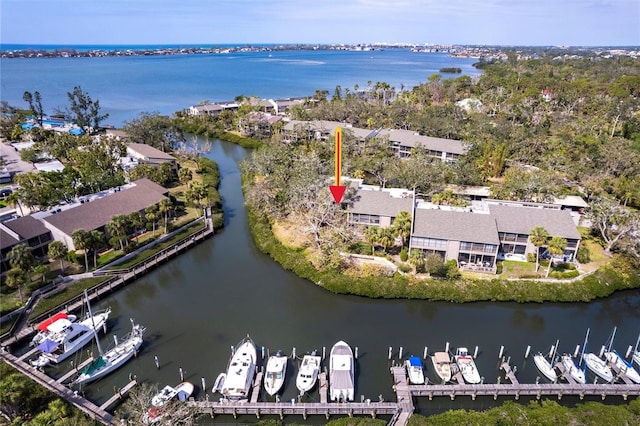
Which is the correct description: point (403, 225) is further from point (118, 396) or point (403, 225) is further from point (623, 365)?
point (118, 396)

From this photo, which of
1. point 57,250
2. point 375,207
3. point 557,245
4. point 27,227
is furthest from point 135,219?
point 557,245

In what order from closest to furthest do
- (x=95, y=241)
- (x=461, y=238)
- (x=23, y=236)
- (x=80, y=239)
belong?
(x=80, y=239) < (x=95, y=241) < (x=461, y=238) < (x=23, y=236)

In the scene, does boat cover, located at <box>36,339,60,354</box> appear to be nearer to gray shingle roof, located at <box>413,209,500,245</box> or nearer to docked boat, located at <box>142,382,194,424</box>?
docked boat, located at <box>142,382,194,424</box>

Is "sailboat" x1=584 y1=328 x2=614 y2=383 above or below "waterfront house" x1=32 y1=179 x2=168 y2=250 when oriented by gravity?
below

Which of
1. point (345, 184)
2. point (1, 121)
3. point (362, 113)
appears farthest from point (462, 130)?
point (1, 121)

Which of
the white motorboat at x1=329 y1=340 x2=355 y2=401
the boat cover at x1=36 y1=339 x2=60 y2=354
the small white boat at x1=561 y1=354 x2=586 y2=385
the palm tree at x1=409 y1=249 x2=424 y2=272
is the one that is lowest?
the small white boat at x1=561 y1=354 x2=586 y2=385

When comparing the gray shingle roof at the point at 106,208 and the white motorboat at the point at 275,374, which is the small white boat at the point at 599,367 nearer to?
the white motorboat at the point at 275,374

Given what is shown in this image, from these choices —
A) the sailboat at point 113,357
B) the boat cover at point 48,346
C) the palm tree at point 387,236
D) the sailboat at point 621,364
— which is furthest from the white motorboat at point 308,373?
the sailboat at point 621,364

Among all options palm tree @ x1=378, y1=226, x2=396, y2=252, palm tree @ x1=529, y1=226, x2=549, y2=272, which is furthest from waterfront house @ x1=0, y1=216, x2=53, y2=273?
palm tree @ x1=529, y1=226, x2=549, y2=272
